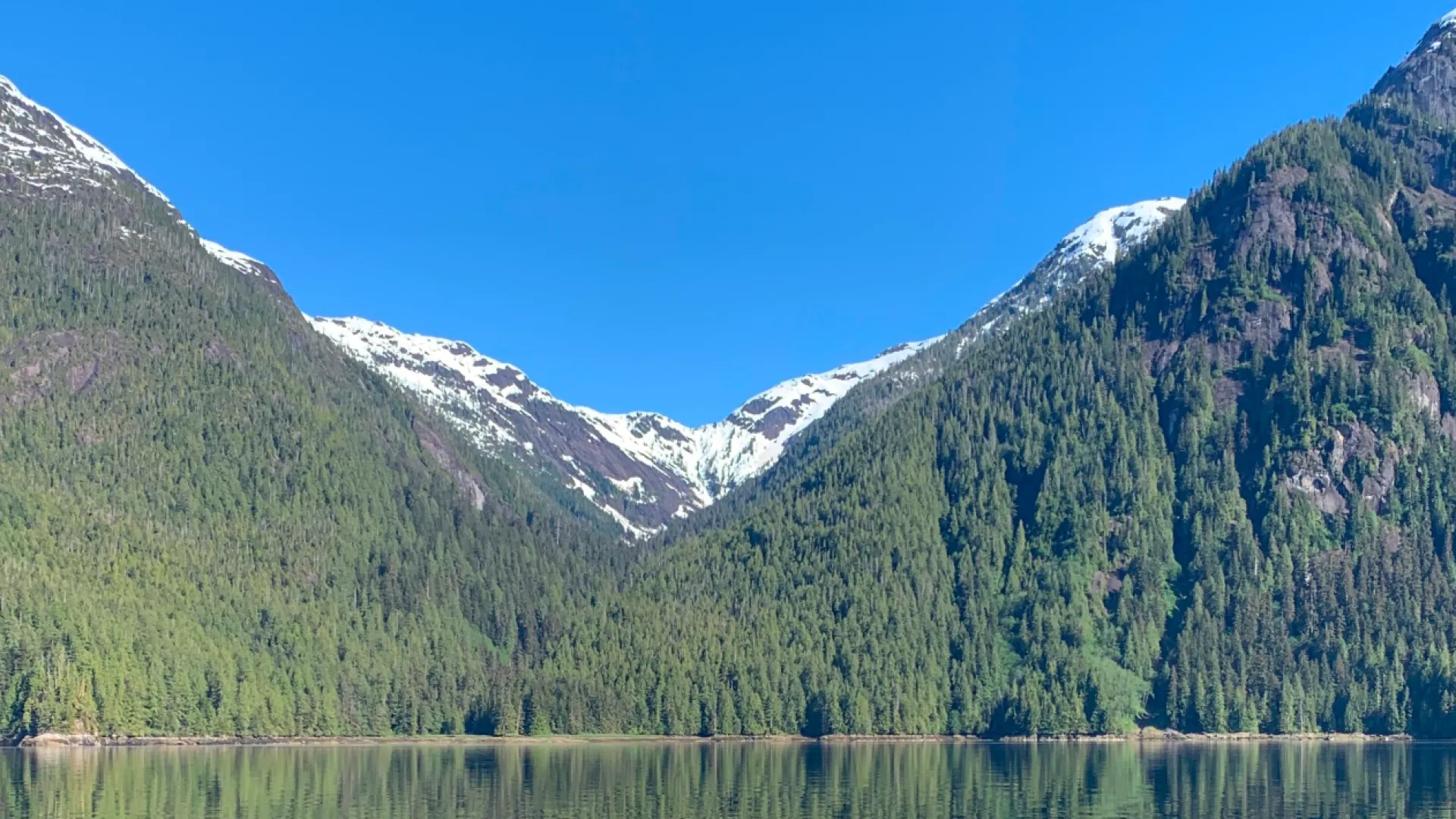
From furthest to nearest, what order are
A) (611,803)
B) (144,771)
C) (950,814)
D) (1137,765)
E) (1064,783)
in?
(1137,765) → (144,771) → (1064,783) → (611,803) → (950,814)

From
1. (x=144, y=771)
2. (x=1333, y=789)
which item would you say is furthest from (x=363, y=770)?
(x=1333, y=789)

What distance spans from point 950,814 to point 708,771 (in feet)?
185

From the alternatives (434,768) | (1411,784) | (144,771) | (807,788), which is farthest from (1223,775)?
(144,771)

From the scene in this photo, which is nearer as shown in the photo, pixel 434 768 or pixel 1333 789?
pixel 1333 789

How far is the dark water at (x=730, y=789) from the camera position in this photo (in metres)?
135

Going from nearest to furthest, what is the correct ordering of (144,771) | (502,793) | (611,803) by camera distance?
(611,803) < (502,793) < (144,771)

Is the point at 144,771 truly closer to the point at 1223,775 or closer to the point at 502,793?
the point at 502,793

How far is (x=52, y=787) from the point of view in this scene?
155625 mm

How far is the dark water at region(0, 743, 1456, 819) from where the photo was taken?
13512 centimetres

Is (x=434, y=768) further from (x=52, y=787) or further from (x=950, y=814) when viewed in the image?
(x=950, y=814)

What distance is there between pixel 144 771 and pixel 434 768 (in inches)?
1286

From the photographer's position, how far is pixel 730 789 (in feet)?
521

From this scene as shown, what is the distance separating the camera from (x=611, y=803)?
143750 mm

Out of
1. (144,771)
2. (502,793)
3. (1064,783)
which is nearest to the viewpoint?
(502,793)
